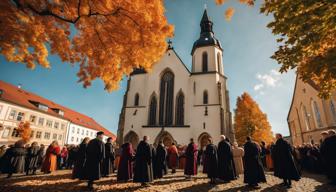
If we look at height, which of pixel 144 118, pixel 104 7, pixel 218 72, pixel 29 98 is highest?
pixel 218 72

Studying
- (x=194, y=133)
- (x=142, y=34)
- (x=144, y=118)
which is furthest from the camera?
(x=144, y=118)

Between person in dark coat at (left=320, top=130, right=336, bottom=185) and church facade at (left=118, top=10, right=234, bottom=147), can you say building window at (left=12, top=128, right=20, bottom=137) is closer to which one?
church facade at (left=118, top=10, right=234, bottom=147)

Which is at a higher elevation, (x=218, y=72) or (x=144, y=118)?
(x=218, y=72)

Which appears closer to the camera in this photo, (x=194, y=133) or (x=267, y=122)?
(x=194, y=133)

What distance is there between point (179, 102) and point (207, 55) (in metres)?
8.44

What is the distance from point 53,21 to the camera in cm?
700

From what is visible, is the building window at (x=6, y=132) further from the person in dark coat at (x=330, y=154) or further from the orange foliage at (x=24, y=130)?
the person in dark coat at (x=330, y=154)

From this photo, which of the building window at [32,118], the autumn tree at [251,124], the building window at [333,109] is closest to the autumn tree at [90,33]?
the building window at [333,109]

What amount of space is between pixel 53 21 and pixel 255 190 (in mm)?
9817

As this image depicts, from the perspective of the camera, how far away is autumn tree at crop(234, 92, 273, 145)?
26.3m

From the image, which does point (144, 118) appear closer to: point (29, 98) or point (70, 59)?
point (70, 59)

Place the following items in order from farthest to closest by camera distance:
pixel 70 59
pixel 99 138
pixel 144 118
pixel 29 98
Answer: pixel 29 98
pixel 144 118
pixel 70 59
pixel 99 138

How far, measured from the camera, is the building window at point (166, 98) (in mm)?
23266

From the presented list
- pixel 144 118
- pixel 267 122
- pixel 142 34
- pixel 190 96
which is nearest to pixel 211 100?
pixel 190 96
